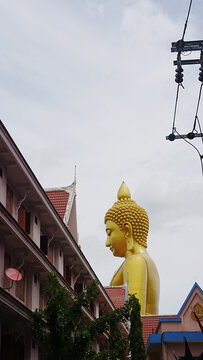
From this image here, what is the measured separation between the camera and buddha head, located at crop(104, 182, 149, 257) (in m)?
52.0

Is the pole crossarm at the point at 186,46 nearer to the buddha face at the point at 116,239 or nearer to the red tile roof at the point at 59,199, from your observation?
the red tile roof at the point at 59,199

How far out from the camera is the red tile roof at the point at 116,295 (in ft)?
128

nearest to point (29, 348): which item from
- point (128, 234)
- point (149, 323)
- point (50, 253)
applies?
point (50, 253)

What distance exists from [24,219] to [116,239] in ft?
104

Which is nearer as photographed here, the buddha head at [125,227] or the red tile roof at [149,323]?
the red tile roof at [149,323]

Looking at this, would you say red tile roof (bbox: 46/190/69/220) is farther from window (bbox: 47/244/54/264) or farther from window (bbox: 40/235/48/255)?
window (bbox: 40/235/48/255)

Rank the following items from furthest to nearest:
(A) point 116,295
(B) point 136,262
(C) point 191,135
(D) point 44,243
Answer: (B) point 136,262 → (A) point 116,295 → (D) point 44,243 → (C) point 191,135

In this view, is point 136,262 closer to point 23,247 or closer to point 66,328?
point 23,247

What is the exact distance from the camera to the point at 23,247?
62.5 ft

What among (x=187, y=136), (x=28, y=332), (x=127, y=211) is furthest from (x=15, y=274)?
(x=127, y=211)

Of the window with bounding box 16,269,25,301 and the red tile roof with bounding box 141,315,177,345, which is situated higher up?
the red tile roof with bounding box 141,315,177,345

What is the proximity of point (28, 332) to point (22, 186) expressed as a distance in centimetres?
473

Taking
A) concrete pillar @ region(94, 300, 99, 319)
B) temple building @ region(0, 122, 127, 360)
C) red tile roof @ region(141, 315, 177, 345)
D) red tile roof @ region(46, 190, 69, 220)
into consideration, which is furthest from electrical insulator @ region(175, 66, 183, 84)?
red tile roof @ region(141, 315, 177, 345)

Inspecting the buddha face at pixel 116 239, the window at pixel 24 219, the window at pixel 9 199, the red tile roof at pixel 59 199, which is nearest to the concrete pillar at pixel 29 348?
the window at pixel 24 219
